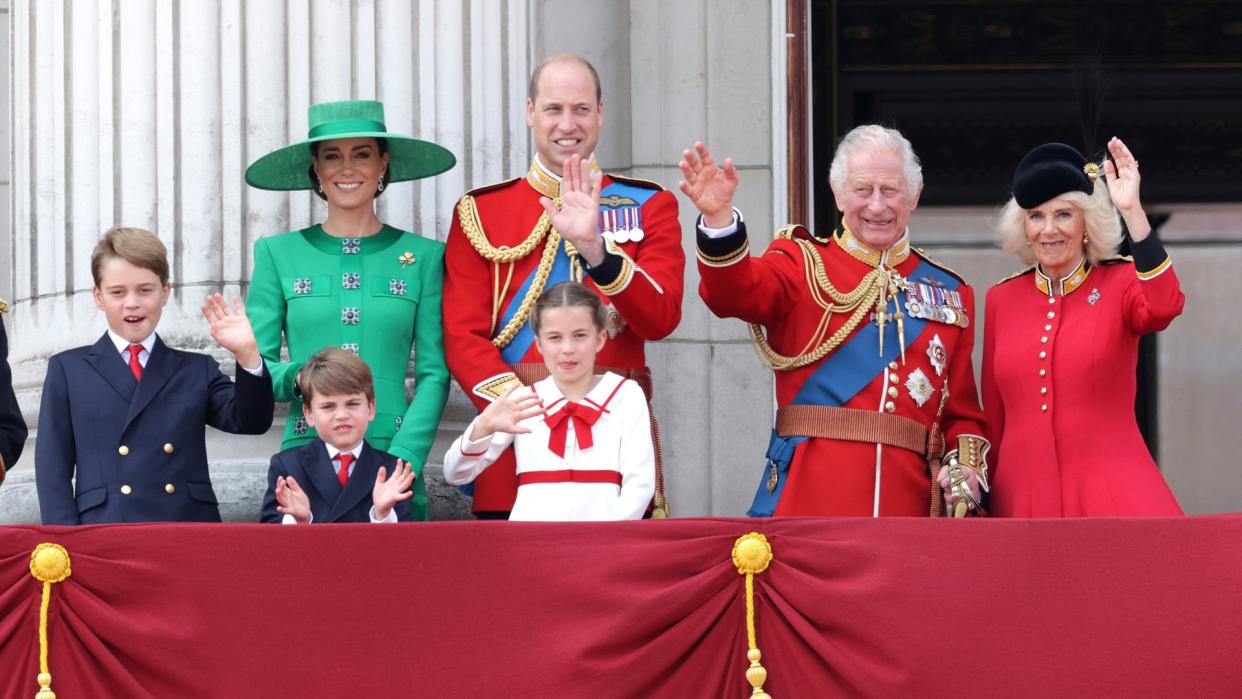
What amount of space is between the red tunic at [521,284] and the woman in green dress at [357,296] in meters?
0.08

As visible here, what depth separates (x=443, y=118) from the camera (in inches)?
241

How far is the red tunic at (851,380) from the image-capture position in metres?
5.10

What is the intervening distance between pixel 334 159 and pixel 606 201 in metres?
0.68

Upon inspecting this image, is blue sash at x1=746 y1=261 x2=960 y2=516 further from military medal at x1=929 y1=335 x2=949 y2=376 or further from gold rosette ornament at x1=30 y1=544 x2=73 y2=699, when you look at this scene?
gold rosette ornament at x1=30 y1=544 x2=73 y2=699

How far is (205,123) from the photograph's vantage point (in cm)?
600

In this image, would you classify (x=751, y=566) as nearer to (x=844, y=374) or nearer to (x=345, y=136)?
(x=844, y=374)

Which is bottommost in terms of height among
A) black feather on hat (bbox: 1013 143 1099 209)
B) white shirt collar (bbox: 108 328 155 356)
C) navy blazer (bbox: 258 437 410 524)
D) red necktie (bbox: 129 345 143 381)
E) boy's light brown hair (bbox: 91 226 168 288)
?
navy blazer (bbox: 258 437 410 524)

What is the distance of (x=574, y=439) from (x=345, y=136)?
1.04m

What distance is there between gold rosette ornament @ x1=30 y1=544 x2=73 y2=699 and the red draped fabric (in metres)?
0.02

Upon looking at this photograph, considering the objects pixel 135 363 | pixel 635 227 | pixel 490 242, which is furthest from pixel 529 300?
pixel 135 363

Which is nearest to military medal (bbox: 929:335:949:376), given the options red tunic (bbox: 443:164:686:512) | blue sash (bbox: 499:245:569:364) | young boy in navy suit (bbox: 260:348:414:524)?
red tunic (bbox: 443:164:686:512)

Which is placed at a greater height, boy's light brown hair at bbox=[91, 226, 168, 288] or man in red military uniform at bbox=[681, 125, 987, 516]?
boy's light brown hair at bbox=[91, 226, 168, 288]

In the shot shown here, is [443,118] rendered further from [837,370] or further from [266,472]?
[837,370]

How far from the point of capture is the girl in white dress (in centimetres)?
481
